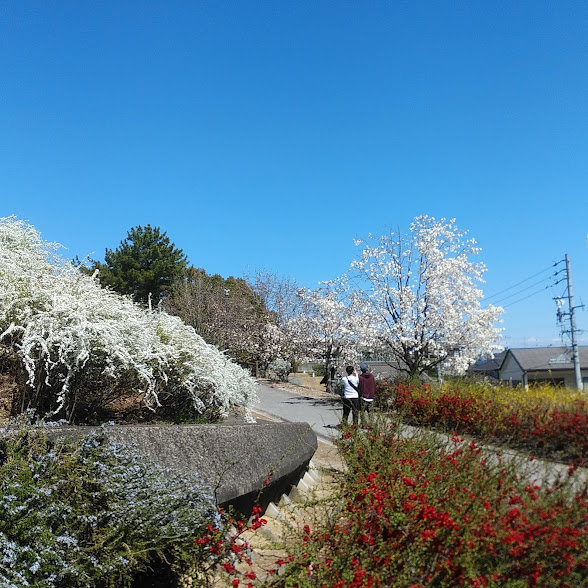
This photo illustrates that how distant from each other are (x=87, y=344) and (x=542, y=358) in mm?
48153

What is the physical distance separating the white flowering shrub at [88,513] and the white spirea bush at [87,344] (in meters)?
1.24

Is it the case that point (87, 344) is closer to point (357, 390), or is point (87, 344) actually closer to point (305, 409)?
point (357, 390)

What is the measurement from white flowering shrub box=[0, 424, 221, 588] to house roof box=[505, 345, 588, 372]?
45628 mm

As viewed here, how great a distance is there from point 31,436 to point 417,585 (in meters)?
2.48

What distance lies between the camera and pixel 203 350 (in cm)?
608

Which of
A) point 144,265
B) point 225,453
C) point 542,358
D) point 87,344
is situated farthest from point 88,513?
point 542,358

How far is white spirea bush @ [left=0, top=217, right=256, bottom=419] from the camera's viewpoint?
478 centimetres

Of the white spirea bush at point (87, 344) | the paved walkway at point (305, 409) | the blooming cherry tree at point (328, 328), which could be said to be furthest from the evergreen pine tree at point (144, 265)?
the white spirea bush at point (87, 344)

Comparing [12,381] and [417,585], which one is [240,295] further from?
[417,585]

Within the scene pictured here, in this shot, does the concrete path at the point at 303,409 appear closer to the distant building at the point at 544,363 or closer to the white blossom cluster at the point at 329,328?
the white blossom cluster at the point at 329,328

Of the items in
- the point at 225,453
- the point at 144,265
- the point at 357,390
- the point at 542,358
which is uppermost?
the point at 144,265

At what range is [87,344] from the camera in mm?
4801

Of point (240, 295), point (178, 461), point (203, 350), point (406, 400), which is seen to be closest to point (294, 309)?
point (240, 295)

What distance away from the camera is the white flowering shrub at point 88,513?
2865 mm
